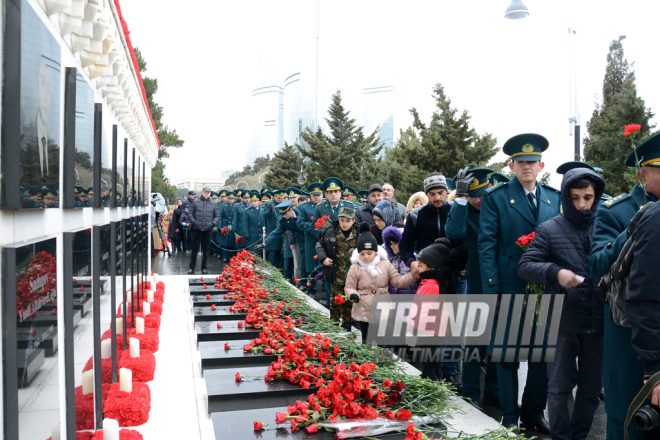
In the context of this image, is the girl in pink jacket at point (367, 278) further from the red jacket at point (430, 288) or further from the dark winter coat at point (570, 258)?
the dark winter coat at point (570, 258)

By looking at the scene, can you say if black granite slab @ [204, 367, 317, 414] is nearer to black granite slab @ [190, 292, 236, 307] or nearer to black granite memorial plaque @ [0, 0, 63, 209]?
black granite memorial plaque @ [0, 0, 63, 209]

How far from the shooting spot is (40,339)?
182 cm

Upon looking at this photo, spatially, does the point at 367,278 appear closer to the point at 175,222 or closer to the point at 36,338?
the point at 36,338

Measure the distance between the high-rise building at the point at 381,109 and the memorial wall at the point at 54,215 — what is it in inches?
2326

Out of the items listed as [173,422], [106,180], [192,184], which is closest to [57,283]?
[106,180]

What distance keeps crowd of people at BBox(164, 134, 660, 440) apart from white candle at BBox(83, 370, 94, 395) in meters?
2.82

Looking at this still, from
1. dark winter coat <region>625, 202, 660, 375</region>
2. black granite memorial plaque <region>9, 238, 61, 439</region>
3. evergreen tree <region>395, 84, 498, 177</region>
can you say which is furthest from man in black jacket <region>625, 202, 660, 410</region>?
evergreen tree <region>395, 84, 498, 177</region>

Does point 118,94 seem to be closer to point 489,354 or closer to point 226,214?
point 489,354

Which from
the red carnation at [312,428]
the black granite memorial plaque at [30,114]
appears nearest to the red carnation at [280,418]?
the red carnation at [312,428]

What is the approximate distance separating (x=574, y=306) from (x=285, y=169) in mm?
39451

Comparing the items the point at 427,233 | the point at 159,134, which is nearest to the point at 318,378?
the point at 427,233

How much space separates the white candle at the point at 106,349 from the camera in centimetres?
378

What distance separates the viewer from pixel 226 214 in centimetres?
1916

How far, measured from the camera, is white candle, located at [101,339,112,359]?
378 centimetres
